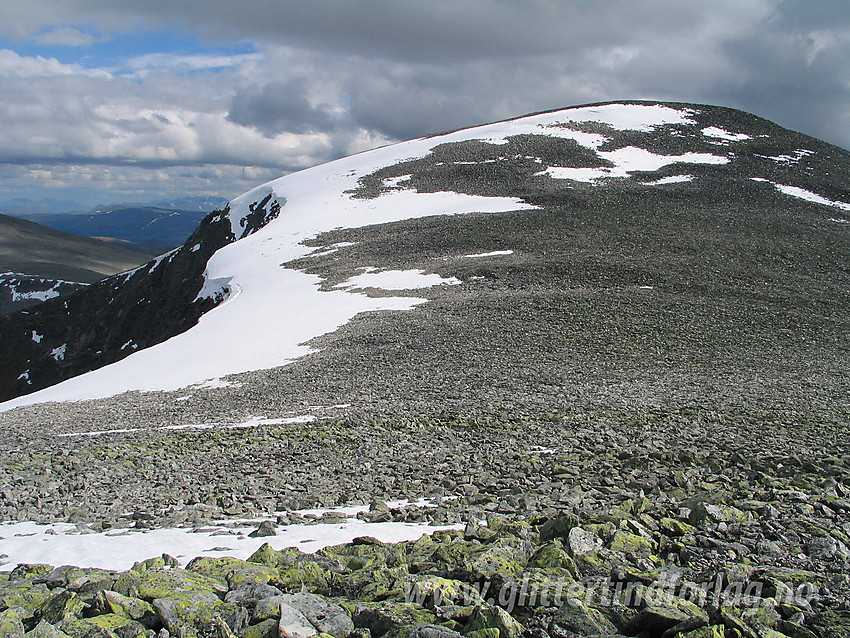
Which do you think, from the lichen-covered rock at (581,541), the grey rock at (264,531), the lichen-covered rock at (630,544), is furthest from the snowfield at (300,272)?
the lichen-covered rock at (630,544)

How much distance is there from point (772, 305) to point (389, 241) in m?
24.1

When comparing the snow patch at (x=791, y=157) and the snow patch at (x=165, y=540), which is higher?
the snow patch at (x=791, y=157)

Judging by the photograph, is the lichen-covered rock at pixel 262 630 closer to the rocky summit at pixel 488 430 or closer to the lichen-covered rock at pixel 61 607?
the rocky summit at pixel 488 430

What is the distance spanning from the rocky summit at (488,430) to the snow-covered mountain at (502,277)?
24cm

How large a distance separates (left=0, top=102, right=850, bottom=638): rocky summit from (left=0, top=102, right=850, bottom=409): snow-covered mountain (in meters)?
0.24

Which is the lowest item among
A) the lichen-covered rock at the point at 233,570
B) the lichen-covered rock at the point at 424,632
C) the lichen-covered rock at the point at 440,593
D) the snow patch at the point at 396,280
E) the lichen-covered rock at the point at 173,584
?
the lichen-covered rock at the point at 233,570

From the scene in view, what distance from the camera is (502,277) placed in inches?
1212

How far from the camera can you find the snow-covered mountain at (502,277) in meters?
19.8

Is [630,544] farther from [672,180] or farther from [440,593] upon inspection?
[672,180]

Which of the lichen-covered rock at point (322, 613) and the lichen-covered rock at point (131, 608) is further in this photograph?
the lichen-covered rock at point (131, 608)

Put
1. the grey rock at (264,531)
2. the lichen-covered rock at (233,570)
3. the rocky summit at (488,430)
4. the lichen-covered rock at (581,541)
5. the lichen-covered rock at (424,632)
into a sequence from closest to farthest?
the lichen-covered rock at (424,632) < the rocky summit at (488,430) < the lichen-covered rock at (233,570) < the lichen-covered rock at (581,541) < the grey rock at (264,531)

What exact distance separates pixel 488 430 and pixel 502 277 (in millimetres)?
18611

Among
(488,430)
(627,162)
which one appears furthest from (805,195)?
(488,430)

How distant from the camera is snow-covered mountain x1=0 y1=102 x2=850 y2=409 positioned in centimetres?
1984
